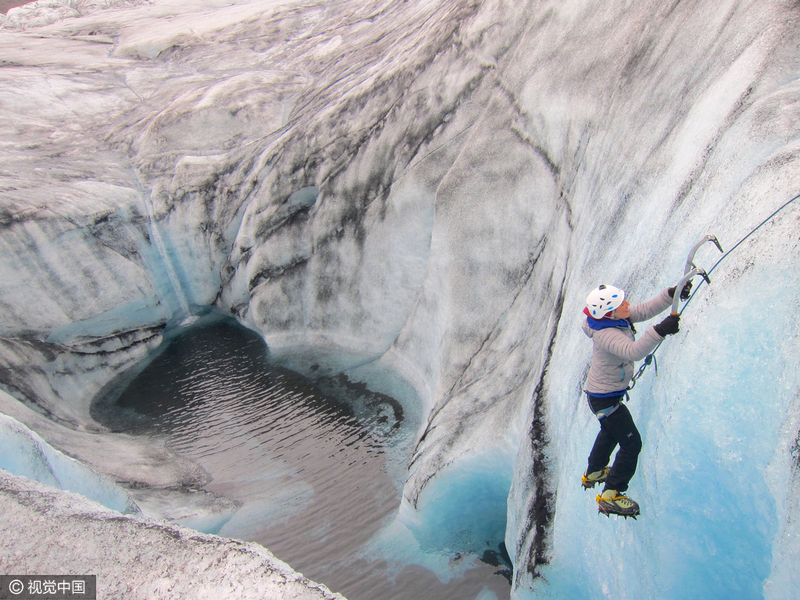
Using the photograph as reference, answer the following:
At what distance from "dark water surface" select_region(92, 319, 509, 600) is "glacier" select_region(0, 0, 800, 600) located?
0.33 meters

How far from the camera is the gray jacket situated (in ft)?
8.86

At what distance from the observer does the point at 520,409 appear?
465cm

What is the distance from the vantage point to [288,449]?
22.7 feet

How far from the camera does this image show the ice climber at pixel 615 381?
2814 millimetres

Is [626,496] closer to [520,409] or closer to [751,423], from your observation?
[751,423]

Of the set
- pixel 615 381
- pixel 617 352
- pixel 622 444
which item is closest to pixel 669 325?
pixel 617 352

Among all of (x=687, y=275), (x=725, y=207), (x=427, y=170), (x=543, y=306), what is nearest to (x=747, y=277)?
(x=687, y=275)

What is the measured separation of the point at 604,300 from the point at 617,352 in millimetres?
278

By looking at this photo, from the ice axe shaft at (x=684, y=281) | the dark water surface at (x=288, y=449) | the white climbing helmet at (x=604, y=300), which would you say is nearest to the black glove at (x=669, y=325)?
the ice axe shaft at (x=684, y=281)

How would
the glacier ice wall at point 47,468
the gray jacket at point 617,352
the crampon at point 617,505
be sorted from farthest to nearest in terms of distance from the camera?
the glacier ice wall at point 47,468
the crampon at point 617,505
the gray jacket at point 617,352

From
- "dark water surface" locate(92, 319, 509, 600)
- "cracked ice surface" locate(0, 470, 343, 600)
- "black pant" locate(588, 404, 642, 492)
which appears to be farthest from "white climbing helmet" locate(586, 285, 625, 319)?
"dark water surface" locate(92, 319, 509, 600)

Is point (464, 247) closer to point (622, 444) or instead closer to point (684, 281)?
Result: point (622, 444)

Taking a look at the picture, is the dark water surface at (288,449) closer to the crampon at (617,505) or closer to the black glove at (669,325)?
the crampon at (617,505)

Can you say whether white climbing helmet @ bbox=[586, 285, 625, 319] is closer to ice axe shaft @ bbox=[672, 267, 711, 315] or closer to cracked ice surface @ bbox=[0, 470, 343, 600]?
ice axe shaft @ bbox=[672, 267, 711, 315]
